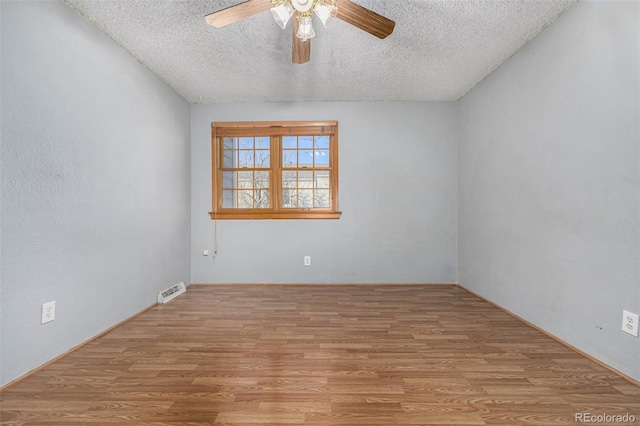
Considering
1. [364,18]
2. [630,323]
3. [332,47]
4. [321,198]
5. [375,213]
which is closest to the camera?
[630,323]

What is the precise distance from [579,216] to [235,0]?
2.94 m

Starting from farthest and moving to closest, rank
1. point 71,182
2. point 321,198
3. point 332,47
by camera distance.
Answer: point 321,198 → point 332,47 → point 71,182

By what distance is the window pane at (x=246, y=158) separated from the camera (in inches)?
159

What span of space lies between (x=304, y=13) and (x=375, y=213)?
8.63 feet

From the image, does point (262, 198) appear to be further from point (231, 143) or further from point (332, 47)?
point (332, 47)

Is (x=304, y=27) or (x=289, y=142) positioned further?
(x=289, y=142)

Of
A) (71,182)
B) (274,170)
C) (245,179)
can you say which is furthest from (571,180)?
(71,182)

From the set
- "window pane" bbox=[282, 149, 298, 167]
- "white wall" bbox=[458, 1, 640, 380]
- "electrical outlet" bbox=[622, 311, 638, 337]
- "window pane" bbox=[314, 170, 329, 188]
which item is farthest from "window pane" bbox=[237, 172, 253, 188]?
"electrical outlet" bbox=[622, 311, 638, 337]

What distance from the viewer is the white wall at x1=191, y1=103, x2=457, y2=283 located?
394cm

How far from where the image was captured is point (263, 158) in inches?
159

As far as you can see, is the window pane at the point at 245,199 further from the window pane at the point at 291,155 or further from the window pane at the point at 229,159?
the window pane at the point at 291,155

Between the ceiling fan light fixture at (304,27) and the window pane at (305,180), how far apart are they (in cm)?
217

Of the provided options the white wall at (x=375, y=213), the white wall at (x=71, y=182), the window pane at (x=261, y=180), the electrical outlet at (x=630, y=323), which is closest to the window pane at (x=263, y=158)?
the window pane at (x=261, y=180)

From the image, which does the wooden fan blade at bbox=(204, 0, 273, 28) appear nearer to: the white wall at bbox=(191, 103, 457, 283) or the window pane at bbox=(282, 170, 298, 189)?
the white wall at bbox=(191, 103, 457, 283)
